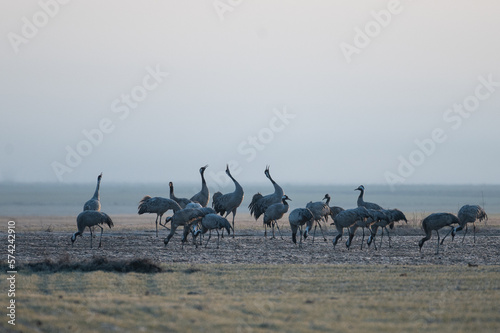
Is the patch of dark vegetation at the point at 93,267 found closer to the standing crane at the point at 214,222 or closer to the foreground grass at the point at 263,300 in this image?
the foreground grass at the point at 263,300

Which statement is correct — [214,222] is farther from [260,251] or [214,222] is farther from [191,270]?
[191,270]

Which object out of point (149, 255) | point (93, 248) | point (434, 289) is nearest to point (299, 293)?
point (434, 289)

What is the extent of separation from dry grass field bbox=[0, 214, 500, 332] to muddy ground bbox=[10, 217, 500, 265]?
6cm

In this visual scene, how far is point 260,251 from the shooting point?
21.1 m

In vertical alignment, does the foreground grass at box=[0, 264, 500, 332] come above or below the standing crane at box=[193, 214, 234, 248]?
below

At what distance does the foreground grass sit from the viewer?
976 cm

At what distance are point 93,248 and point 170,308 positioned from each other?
11561 mm

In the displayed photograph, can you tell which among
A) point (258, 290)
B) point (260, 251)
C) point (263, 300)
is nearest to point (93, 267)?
point (258, 290)

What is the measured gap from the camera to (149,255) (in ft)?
65.4

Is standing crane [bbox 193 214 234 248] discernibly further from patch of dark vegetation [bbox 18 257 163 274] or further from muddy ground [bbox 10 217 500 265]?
patch of dark vegetation [bbox 18 257 163 274]

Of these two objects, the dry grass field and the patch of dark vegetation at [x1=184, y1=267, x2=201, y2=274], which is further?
the patch of dark vegetation at [x1=184, y1=267, x2=201, y2=274]

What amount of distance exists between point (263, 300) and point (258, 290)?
1.39 metres

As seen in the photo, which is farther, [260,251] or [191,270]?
[260,251]

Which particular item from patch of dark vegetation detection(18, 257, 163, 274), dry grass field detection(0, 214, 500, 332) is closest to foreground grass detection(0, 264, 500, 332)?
dry grass field detection(0, 214, 500, 332)
